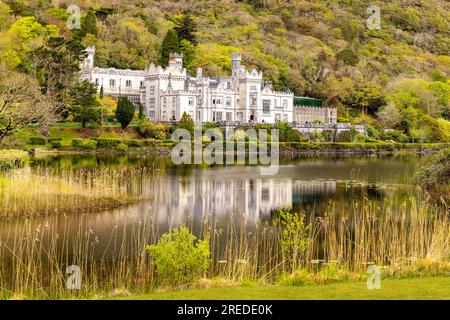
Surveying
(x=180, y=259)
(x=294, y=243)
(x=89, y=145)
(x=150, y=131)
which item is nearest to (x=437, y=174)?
(x=294, y=243)

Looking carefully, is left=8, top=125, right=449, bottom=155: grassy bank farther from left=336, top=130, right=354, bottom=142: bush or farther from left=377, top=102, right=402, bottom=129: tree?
left=377, top=102, right=402, bottom=129: tree

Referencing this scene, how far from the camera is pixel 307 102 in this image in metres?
104

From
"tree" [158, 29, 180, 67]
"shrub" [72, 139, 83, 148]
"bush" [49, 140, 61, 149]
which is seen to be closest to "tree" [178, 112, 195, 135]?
"shrub" [72, 139, 83, 148]

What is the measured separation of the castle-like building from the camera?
282 feet

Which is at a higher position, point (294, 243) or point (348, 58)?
point (348, 58)

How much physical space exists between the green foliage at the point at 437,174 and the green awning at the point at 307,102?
66.9 metres

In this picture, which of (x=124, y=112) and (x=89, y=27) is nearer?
(x=124, y=112)

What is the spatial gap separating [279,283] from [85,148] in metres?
53.2

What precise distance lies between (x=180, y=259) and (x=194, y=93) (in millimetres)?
72121

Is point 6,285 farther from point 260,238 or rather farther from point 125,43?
point 125,43

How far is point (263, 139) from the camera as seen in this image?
80375 mm

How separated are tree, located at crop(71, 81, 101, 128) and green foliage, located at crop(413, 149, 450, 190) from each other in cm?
4226

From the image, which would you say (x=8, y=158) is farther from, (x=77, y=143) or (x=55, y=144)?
(x=77, y=143)

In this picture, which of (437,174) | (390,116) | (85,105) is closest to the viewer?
(437,174)
